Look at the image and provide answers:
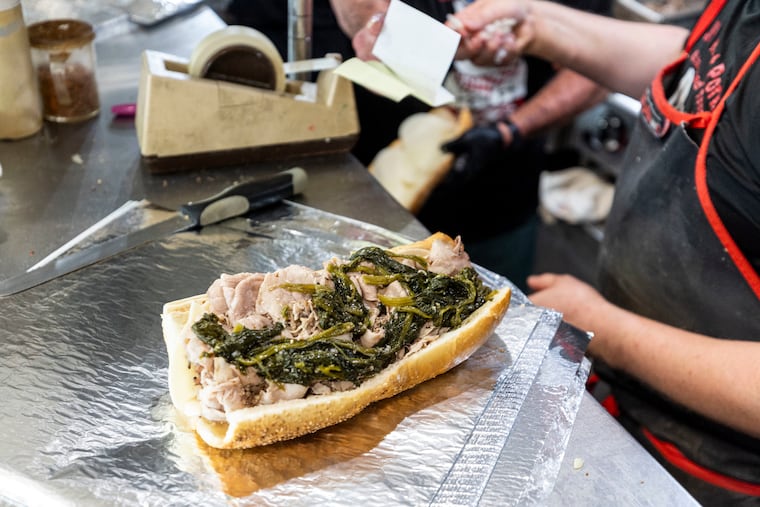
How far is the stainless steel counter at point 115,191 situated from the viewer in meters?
1.52

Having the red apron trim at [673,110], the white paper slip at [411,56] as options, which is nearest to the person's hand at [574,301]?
the red apron trim at [673,110]

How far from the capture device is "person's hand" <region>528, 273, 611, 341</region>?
1.95m

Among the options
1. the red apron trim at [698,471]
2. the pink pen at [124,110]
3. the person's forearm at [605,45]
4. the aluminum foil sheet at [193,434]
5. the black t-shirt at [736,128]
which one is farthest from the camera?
the pink pen at [124,110]

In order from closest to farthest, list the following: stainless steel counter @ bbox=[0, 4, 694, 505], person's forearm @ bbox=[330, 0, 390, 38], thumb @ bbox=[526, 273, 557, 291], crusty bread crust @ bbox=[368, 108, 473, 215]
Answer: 1. stainless steel counter @ bbox=[0, 4, 694, 505]
2. person's forearm @ bbox=[330, 0, 390, 38]
3. thumb @ bbox=[526, 273, 557, 291]
4. crusty bread crust @ bbox=[368, 108, 473, 215]

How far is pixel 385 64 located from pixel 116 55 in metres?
1.58

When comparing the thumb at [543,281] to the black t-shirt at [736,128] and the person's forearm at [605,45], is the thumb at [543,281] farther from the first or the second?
the person's forearm at [605,45]

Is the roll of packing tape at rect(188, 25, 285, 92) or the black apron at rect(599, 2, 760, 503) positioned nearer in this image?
the black apron at rect(599, 2, 760, 503)

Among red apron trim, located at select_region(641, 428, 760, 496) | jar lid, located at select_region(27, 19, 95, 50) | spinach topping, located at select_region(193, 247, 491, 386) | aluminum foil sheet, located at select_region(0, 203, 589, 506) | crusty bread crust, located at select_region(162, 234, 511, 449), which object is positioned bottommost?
red apron trim, located at select_region(641, 428, 760, 496)

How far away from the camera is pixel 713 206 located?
5.82 ft

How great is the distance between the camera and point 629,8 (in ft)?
14.4

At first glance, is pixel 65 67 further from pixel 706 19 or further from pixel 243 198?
pixel 706 19

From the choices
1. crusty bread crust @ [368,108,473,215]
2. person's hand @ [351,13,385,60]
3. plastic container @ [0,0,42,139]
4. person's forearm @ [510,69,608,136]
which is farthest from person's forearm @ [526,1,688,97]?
plastic container @ [0,0,42,139]

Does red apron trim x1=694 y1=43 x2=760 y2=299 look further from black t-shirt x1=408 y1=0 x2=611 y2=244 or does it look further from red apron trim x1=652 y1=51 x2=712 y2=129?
black t-shirt x1=408 y1=0 x2=611 y2=244

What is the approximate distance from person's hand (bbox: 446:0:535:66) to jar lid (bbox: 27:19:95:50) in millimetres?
1180
